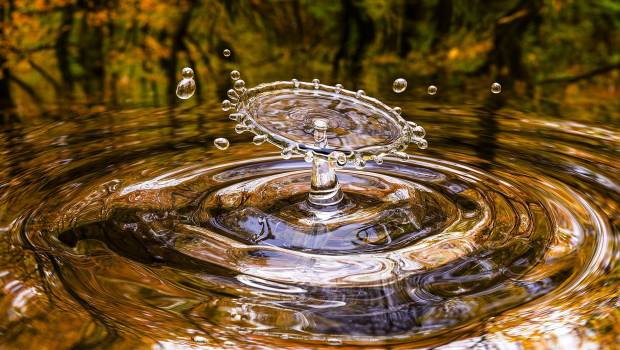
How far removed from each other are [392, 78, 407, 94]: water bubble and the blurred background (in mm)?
39

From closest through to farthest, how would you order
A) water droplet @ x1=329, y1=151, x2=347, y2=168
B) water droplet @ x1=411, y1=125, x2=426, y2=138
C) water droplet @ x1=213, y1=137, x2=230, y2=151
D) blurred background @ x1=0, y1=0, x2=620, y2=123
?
water droplet @ x1=329, y1=151, x2=347, y2=168 → water droplet @ x1=411, y1=125, x2=426, y2=138 → water droplet @ x1=213, y1=137, x2=230, y2=151 → blurred background @ x1=0, y1=0, x2=620, y2=123

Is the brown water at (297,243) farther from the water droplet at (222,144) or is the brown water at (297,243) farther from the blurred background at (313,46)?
the blurred background at (313,46)

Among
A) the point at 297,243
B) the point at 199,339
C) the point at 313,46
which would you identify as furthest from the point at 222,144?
the point at 313,46

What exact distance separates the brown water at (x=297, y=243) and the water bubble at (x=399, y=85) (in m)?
0.35

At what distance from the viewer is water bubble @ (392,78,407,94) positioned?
229cm

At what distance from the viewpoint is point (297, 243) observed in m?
1.33

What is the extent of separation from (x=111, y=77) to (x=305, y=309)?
1.65 metres

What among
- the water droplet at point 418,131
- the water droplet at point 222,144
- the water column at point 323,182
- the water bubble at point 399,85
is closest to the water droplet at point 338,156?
the water column at point 323,182

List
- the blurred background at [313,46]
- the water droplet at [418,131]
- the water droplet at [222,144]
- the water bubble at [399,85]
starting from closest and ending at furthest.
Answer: the water droplet at [418,131] → the water droplet at [222,144] → the water bubble at [399,85] → the blurred background at [313,46]

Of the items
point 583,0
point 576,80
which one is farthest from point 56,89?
point 583,0

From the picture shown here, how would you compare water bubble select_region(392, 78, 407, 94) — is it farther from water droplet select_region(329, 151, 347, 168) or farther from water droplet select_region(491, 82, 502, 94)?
water droplet select_region(329, 151, 347, 168)

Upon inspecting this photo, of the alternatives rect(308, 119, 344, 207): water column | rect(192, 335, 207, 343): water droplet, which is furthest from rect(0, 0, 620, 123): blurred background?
rect(192, 335, 207, 343): water droplet

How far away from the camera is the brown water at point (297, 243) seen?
1.07 metres

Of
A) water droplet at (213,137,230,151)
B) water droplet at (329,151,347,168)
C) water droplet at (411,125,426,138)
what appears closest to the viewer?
water droplet at (329,151,347,168)
